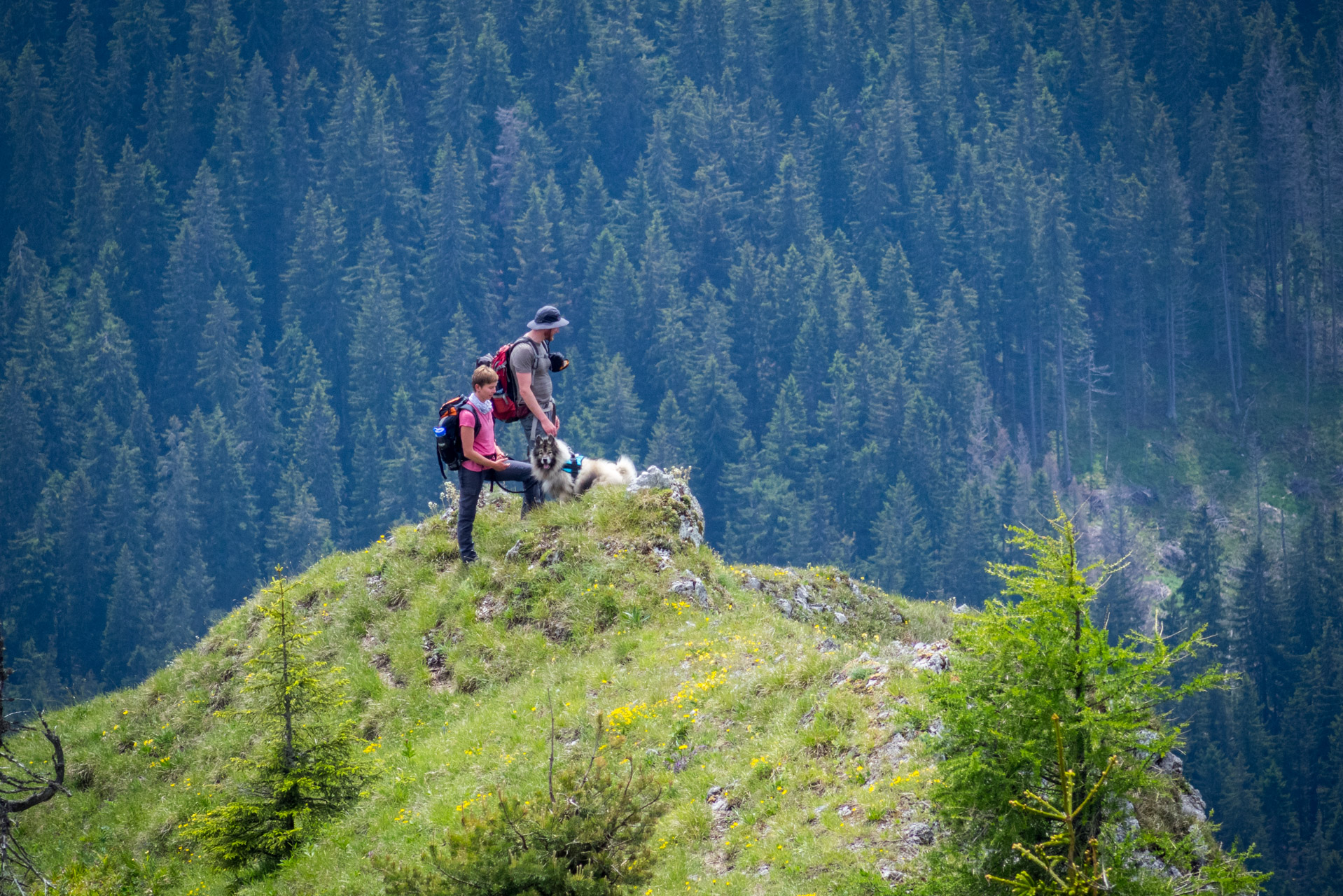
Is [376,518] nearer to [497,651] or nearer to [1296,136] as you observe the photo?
[497,651]

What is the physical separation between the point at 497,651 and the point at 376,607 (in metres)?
2.57

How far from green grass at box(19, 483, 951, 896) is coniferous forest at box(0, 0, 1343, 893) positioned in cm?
6535

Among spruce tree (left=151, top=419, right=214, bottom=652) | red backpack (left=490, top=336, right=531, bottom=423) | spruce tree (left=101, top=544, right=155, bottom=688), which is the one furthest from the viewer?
spruce tree (left=151, top=419, right=214, bottom=652)

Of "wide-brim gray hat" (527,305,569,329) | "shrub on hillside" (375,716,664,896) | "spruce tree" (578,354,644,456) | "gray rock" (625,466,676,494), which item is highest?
"wide-brim gray hat" (527,305,569,329)

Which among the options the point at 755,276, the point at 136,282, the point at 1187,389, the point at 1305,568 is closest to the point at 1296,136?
the point at 1187,389

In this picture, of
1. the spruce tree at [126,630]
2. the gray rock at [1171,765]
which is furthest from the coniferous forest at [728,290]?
the gray rock at [1171,765]

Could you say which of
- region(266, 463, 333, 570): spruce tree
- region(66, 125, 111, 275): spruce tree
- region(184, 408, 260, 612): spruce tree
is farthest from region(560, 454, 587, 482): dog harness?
region(66, 125, 111, 275): spruce tree

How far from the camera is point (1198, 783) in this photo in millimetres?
70500

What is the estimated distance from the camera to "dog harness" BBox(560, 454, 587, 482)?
15750 mm

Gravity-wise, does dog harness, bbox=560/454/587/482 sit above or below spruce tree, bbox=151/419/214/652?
above

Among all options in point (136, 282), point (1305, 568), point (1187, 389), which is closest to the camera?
point (1305, 568)

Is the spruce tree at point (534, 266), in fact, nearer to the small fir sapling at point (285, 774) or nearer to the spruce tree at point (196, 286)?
the spruce tree at point (196, 286)

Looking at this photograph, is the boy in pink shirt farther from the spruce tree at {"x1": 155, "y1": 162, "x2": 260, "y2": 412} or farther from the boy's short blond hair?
the spruce tree at {"x1": 155, "y1": 162, "x2": 260, "y2": 412}

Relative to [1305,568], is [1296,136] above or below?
above
